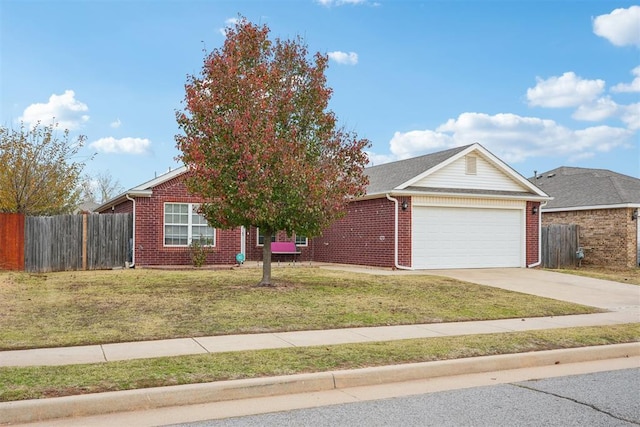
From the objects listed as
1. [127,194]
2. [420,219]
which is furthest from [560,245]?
[127,194]

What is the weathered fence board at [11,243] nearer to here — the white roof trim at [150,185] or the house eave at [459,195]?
the white roof trim at [150,185]

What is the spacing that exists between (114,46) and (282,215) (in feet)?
25.0

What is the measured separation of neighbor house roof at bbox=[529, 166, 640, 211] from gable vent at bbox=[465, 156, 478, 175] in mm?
7291

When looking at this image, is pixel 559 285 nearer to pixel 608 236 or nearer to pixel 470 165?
pixel 470 165

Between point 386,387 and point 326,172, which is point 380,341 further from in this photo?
point 326,172

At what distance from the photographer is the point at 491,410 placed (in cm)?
581

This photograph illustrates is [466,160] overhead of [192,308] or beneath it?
overhead

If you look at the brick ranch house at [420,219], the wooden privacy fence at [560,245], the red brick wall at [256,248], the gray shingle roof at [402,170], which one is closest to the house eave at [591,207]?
the wooden privacy fence at [560,245]

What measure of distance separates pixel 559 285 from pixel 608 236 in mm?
9439

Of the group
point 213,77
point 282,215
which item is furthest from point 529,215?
point 213,77

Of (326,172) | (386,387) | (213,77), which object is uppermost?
(213,77)

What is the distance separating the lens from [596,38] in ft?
55.7

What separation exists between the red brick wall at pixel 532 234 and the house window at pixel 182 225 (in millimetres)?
11563

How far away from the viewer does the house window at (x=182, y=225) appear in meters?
20.1
